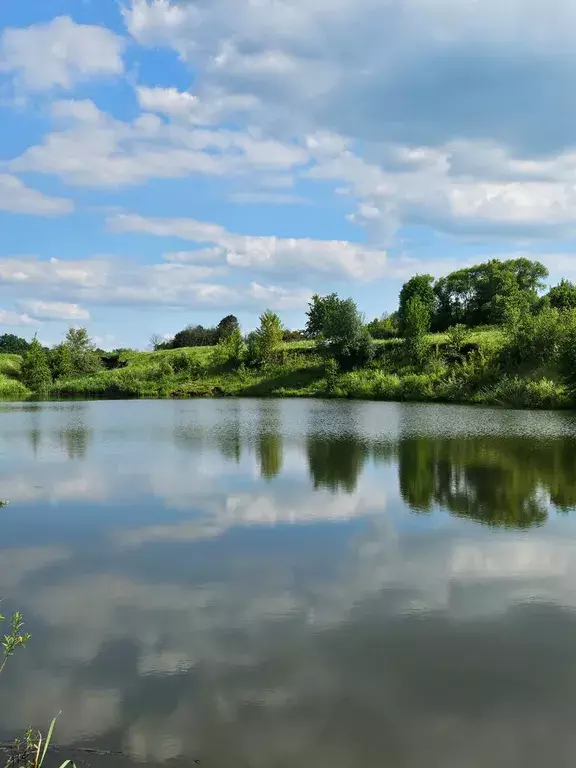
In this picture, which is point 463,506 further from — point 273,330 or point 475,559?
point 273,330

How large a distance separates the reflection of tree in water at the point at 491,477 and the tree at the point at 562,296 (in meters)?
42.8

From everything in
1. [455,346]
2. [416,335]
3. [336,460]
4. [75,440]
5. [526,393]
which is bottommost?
[336,460]

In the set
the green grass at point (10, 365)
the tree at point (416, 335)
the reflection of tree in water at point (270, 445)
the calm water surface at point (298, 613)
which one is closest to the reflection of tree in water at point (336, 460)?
the calm water surface at point (298, 613)

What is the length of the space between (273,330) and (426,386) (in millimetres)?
20989

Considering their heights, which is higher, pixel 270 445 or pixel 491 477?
pixel 270 445

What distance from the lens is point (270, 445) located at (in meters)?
23.0

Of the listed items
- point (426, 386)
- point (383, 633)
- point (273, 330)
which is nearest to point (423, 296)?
point (273, 330)

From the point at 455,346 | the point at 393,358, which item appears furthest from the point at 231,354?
the point at 455,346

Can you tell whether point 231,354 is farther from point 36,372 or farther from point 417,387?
point 417,387

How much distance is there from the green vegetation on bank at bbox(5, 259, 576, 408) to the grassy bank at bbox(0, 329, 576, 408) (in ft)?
0.32

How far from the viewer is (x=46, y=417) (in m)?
35.0

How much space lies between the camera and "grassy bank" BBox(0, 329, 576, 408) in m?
40.4

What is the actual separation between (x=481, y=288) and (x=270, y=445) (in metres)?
52.2

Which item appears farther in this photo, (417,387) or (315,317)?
(315,317)
